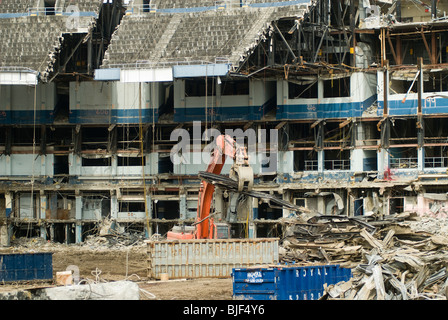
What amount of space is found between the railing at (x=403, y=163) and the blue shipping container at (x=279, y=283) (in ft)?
103

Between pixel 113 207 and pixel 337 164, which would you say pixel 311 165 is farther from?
pixel 113 207

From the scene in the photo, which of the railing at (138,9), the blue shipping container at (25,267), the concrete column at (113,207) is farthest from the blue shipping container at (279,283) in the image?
the railing at (138,9)

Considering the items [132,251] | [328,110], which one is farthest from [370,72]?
[132,251]

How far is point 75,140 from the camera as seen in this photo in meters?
69.9

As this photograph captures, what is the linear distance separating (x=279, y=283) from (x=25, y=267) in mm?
13633

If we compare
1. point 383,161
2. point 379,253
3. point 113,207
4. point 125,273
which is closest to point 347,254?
point 379,253

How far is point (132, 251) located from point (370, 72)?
884 inches

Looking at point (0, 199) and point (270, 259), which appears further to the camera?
point (0, 199)

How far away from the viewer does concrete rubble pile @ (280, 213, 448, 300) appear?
32.1 metres

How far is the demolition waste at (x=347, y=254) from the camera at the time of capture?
3238 centimetres

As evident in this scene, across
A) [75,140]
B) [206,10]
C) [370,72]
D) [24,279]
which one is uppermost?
[206,10]

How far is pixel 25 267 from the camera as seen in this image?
4281 centimetres

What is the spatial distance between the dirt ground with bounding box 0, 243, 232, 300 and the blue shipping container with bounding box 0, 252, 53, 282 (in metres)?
0.38
